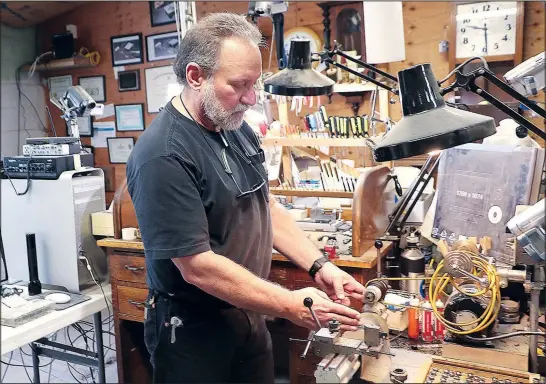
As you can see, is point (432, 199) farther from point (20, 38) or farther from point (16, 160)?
point (20, 38)

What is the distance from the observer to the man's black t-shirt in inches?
45.9

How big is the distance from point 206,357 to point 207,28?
2.90ft

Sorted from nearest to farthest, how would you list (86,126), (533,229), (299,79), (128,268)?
(533,229)
(299,79)
(128,268)
(86,126)

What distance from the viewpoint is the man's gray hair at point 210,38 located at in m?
1.28

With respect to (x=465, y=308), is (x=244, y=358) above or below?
below

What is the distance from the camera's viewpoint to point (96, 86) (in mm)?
3150

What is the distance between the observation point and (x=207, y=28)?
1289 mm

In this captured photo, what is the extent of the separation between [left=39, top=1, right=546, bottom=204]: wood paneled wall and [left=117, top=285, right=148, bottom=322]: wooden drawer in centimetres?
53

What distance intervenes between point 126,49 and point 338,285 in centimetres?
258

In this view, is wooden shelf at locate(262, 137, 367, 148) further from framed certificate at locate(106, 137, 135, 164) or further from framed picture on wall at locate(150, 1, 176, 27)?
framed picture on wall at locate(150, 1, 176, 27)

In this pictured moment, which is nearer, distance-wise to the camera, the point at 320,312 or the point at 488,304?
the point at 320,312

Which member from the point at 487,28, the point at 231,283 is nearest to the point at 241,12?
the point at 487,28

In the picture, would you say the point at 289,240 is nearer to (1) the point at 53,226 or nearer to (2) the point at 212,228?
(2) the point at 212,228

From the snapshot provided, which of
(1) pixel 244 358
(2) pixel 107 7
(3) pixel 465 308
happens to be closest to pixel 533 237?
(3) pixel 465 308
